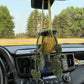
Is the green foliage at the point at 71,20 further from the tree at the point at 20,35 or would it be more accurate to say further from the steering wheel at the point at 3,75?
the steering wheel at the point at 3,75

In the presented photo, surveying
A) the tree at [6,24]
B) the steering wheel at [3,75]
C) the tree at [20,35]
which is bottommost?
the steering wheel at [3,75]

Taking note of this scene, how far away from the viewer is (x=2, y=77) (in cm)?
167

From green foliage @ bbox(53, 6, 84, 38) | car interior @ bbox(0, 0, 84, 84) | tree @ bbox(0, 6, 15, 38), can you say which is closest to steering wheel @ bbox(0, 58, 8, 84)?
car interior @ bbox(0, 0, 84, 84)

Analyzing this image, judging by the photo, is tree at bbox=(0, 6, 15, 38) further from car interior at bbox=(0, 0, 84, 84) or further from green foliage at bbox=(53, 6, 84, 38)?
green foliage at bbox=(53, 6, 84, 38)

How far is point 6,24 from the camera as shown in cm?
168

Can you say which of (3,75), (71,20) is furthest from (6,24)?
(71,20)

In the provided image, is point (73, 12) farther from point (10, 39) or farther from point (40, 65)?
point (40, 65)

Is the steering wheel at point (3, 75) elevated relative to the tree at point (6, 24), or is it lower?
lower

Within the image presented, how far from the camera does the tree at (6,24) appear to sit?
164cm

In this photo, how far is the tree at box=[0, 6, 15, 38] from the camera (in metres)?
1.64

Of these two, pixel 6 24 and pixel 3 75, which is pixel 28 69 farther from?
pixel 6 24

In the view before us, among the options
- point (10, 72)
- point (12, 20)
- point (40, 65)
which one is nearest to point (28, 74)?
point (10, 72)

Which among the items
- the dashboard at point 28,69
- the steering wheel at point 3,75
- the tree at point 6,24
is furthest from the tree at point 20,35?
the steering wheel at point 3,75

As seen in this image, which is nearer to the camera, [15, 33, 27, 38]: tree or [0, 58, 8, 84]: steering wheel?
[0, 58, 8, 84]: steering wheel
